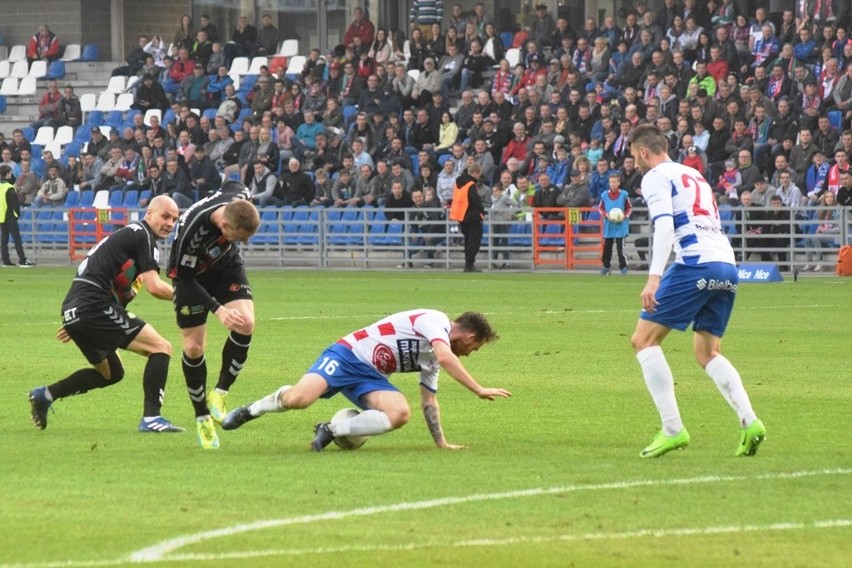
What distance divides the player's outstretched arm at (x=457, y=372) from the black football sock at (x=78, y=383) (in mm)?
2824

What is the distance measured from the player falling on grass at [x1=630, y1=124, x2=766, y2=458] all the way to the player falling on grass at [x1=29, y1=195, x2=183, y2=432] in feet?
10.1

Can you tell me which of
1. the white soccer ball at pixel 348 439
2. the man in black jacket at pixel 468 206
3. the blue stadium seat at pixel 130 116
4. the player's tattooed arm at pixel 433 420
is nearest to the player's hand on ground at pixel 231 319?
the white soccer ball at pixel 348 439

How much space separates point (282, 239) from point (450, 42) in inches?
226

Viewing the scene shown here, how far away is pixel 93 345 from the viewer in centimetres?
1070

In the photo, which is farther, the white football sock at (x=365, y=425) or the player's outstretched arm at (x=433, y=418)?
the player's outstretched arm at (x=433, y=418)

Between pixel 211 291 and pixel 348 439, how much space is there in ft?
6.79

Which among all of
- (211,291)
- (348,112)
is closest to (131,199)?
(348,112)

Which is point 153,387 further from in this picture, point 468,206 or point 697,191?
point 468,206

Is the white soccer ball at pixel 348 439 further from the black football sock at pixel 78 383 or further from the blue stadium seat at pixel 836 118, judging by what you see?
the blue stadium seat at pixel 836 118

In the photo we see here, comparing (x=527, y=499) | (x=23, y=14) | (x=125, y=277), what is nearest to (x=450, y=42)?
(x=23, y=14)

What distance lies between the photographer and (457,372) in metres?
8.96

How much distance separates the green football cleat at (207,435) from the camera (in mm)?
9711

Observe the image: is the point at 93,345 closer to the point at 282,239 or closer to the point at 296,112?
the point at 282,239

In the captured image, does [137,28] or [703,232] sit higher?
[137,28]
